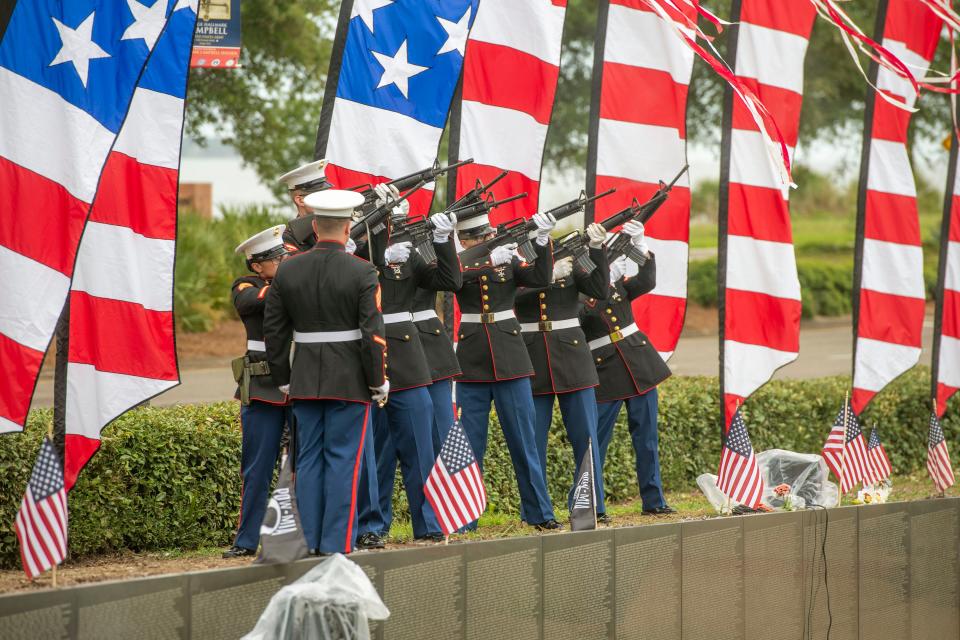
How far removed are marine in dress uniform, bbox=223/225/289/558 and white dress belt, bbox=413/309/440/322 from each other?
87cm

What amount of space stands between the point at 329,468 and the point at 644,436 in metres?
2.75

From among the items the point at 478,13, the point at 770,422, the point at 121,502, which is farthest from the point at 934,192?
the point at 121,502

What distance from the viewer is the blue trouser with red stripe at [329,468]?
16.8 ft

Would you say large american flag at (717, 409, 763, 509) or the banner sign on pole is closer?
large american flag at (717, 409, 763, 509)

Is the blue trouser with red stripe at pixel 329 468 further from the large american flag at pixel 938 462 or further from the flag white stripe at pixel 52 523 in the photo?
the large american flag at pixel 938 462

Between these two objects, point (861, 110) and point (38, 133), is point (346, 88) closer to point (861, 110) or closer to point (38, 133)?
point (38, 133)

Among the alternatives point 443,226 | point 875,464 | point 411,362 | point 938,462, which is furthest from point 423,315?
point 938,462

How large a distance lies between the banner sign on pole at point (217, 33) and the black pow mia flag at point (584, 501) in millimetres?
4763

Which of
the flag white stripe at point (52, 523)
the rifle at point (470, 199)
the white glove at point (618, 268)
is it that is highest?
the rifle at point (470, 199)

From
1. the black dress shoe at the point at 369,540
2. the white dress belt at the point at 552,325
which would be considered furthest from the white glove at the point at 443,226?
the black dress shoe at the point at 369,540

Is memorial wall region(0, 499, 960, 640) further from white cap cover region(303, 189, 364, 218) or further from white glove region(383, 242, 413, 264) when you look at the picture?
white glove region(383, 242, 413, 264)

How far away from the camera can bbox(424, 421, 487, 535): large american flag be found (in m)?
5.34

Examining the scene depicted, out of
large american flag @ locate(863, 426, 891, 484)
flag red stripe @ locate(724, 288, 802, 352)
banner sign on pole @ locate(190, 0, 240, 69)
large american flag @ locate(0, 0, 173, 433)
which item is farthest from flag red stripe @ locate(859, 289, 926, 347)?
large american flag @ locate(0, 0, 173, 433)

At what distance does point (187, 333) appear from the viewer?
57.1 feet
